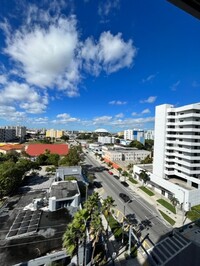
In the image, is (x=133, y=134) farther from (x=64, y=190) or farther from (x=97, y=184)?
(x=64, y=190)

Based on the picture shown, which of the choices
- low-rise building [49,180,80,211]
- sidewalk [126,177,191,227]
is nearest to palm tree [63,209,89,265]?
low-rise building [49,180,80,211]

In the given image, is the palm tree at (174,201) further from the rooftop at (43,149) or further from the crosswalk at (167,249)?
the rooftop at (43,149)

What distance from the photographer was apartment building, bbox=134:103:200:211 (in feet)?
122

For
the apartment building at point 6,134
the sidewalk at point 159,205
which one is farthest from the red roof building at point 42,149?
the apartment building at point 6,134

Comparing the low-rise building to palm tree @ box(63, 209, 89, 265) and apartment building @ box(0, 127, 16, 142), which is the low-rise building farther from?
apartment building @ box(0, 127, 16, 142)

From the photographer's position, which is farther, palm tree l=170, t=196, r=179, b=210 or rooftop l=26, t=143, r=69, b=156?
rooftop l=26, t=143, r=69, b=156

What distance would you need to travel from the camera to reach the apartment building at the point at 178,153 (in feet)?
122

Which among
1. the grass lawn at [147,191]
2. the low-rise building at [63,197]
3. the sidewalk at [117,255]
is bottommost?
the sidewalk at [117,255]

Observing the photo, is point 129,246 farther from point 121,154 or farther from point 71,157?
point 121,154

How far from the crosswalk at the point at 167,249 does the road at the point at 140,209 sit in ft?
3.88

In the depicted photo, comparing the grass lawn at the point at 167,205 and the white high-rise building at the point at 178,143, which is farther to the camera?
the white high-rise building at the point at 178,143

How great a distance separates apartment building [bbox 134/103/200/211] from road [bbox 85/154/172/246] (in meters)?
6.96

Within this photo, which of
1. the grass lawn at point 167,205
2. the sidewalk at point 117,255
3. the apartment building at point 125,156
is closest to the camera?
the sidewalk at point 117,255

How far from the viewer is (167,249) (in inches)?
935
